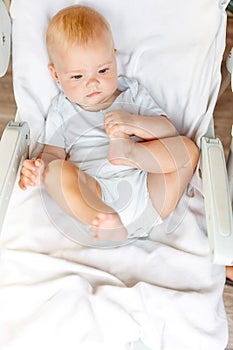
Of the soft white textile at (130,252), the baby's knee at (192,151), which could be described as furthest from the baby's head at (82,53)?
the baby's knee at (192,151)

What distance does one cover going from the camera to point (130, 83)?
131cm

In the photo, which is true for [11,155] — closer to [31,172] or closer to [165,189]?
[31,172]

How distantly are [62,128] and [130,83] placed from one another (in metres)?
0.21

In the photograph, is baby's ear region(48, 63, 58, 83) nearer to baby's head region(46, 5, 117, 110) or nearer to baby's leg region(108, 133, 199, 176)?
baby's head region(46, 5, 117, 110)

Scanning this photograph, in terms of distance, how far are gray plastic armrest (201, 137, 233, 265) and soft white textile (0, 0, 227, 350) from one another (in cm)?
7

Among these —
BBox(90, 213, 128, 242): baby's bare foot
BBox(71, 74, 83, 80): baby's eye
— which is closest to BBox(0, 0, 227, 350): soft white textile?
BBox(90, 213, 128, 242): baby's bare foot

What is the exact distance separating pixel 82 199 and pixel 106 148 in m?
0.17

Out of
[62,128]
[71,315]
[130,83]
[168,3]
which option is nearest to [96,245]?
[71,315]

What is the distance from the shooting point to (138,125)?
1199 millimetres

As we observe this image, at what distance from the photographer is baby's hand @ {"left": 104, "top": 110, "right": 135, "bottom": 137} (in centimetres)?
118

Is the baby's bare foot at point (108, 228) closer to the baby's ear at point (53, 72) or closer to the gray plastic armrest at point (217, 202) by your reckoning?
the gray plastic armrest at point (217, 202)

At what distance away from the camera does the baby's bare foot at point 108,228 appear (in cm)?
110

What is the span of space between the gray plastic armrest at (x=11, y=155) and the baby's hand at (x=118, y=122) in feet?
0.64

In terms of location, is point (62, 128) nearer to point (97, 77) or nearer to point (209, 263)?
point (97, 77)
